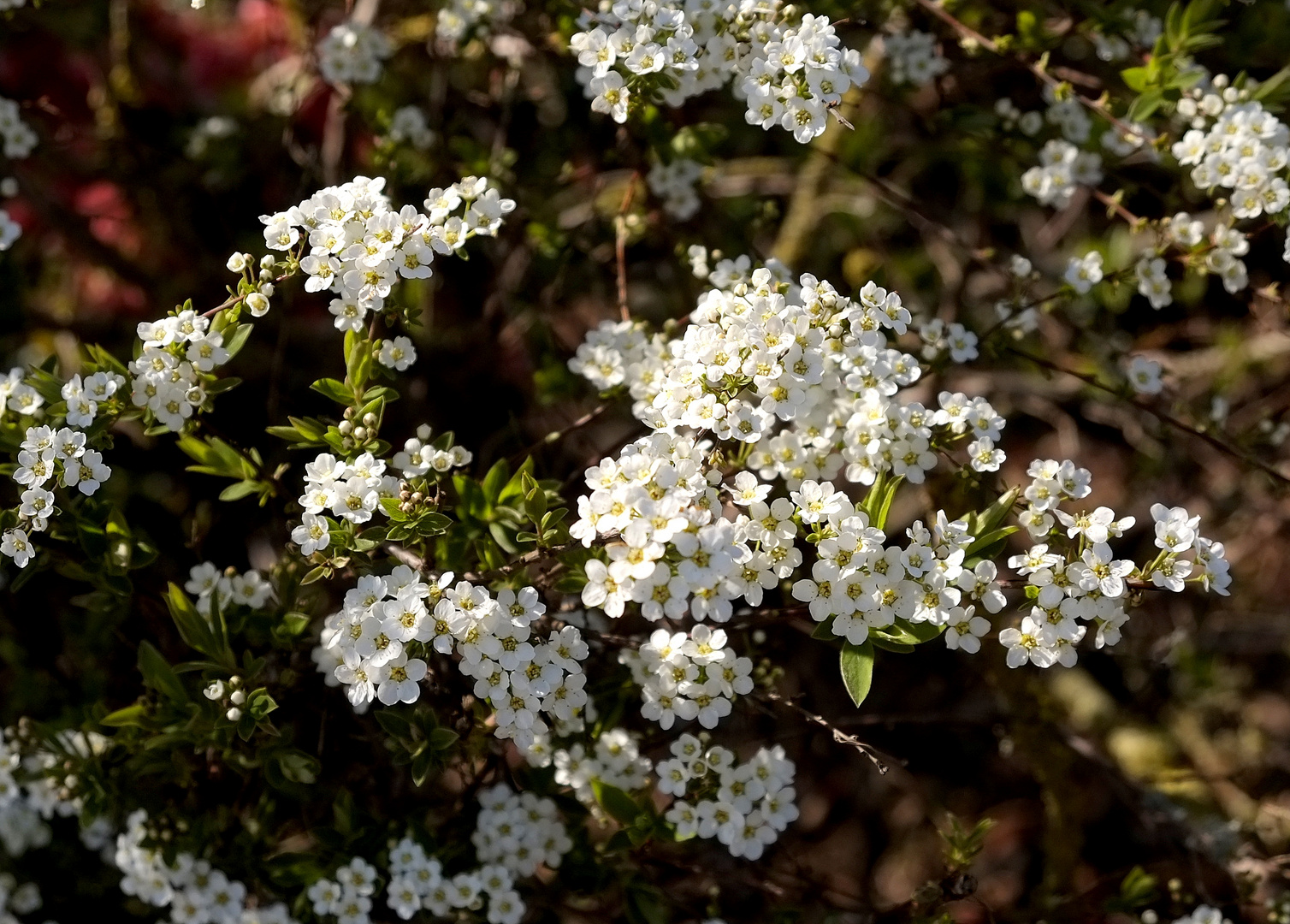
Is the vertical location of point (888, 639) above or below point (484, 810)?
above

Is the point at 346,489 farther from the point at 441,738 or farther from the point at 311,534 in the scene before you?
the point at 441,738

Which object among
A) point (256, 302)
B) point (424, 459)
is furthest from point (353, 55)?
point (424, 459)

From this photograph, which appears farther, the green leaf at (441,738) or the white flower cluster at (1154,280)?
the white flower cluster at (1154,280)

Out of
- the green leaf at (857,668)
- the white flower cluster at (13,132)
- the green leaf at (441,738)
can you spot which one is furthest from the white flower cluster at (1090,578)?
the white flower cluster at (13,132)

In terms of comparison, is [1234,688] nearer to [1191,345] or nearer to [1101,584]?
[1191,345]

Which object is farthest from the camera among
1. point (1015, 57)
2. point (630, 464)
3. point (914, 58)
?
point (914, 58)

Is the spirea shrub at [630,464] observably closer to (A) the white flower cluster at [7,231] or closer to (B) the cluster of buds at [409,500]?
(B) the cluster of buds at [409,500]

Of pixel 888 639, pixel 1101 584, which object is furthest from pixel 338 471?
pixel 1101 584
